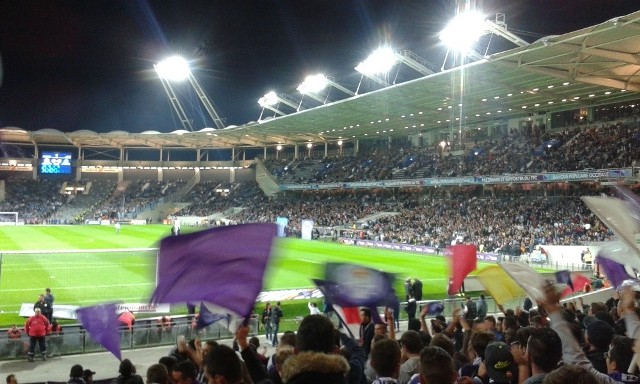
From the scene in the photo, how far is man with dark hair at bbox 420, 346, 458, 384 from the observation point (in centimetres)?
329

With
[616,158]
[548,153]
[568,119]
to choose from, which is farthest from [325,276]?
[568,119]

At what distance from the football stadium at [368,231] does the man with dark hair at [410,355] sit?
2 cm

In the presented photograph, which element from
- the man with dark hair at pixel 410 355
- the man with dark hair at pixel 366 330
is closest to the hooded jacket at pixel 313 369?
the man with dark hair at pixel 410 355

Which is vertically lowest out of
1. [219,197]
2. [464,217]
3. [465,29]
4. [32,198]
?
[464,217]

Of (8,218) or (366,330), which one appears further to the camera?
(8,218)

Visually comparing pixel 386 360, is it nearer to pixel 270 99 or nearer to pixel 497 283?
pixel 497 283

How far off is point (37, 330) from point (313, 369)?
13100 millimetres

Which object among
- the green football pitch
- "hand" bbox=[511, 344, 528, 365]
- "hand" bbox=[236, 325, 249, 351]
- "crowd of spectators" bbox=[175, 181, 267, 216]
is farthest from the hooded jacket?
"crowd of spectators" bbox=[175, 181, 267, 216]

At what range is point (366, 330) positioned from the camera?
729 cm

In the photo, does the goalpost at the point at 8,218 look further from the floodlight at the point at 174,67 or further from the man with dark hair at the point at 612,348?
the man with dark hair at the point at 612,348

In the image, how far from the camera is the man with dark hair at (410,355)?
15.2ft

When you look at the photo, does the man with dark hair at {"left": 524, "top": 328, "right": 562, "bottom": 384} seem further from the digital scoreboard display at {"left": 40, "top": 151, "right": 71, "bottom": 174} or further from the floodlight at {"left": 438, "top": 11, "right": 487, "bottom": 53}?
the digital scoreboard display at {"left": 40, "top": 151, "right": 71, "bottom": 174}

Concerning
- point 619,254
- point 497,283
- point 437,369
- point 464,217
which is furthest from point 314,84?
point 437,369

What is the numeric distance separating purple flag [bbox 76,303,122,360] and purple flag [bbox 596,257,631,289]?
7185mm
